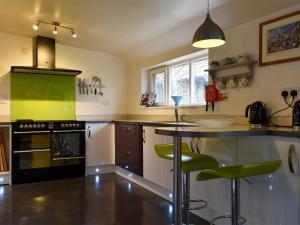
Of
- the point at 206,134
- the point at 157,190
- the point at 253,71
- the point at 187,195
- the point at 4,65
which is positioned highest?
the point at 4,65

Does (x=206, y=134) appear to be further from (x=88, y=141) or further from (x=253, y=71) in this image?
(x=88, y=141)

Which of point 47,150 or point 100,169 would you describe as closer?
point 47,150

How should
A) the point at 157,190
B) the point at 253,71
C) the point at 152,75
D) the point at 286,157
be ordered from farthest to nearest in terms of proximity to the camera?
the point at 152,75
the point at 157,190
the point at 253,71
the point at 286,157

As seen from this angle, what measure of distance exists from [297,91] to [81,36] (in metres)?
3.16

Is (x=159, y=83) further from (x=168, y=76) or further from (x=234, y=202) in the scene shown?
(x=234, y=202)

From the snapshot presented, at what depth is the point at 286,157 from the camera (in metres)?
1.77

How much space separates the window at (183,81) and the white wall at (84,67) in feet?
2.67

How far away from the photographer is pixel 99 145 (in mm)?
4516

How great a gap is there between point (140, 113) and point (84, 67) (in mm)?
1285

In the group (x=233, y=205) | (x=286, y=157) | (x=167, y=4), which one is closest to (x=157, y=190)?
(x=233, y=205)

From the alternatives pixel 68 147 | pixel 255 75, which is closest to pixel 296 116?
pixel 255 75

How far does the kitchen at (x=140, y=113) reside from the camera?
2.01 metres

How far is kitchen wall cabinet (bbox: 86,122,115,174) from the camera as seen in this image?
443cm

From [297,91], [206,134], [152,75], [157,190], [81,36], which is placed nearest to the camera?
[206,134]
